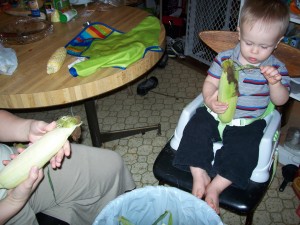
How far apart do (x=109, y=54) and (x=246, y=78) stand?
0.63 metres

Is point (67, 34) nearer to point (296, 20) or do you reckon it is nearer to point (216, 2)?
point (296, 20)

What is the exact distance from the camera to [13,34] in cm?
150

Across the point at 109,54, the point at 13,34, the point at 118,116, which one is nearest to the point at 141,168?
the point at 118,116

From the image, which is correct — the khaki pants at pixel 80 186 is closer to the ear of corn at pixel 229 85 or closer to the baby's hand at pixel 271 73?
the ear of corn at pixel 229 85

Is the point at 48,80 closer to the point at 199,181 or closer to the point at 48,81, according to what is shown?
the point at 48,81

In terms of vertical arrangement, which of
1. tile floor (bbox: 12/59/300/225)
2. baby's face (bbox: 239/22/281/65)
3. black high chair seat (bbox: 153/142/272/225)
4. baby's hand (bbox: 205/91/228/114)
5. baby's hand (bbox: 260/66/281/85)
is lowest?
tile floor (bbox: 12/59/300/225)

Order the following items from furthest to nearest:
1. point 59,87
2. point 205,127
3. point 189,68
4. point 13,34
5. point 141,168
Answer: point 189,68 < point 141,168 < point 13,34 < point 205,127 < point 59,87

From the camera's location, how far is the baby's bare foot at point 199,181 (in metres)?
1.08

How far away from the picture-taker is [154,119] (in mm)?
2326

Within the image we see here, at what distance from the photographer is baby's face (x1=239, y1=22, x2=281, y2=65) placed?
1051mm

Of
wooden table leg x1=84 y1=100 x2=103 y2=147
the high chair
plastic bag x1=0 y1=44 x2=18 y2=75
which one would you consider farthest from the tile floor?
plastic bag x1=0 y1=44 x2=18 y2=75

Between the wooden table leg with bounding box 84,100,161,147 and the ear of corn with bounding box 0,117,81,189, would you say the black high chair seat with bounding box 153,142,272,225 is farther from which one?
the wooden table leg with bounding box 84,100,161,147

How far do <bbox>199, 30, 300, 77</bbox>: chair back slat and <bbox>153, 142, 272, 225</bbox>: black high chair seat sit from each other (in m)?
0.53

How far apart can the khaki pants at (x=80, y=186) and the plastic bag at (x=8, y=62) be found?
1.45 ft
